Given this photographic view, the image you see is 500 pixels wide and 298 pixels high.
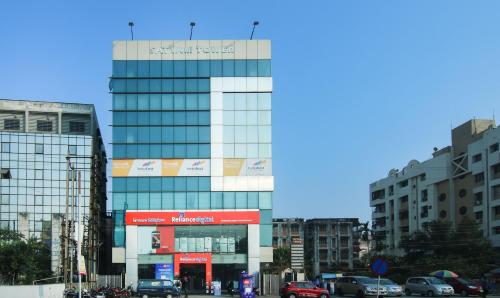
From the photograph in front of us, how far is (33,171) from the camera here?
99625mm

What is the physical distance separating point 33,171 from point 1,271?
112ft

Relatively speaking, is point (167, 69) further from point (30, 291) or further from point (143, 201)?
point (30, 291)

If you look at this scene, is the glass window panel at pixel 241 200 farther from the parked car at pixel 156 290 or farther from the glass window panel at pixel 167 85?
the parked car at pixel 156 290

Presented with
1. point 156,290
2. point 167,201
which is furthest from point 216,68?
point 156,290

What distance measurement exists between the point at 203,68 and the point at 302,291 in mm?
39323

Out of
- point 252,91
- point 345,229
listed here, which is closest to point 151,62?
point 252,91

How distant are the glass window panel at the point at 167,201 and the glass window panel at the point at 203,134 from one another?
670 centimetres

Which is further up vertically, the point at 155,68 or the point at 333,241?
the point at 155,68

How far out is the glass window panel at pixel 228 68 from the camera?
273 ft

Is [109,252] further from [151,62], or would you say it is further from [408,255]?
[408,255]

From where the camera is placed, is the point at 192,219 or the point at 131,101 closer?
the point at 192,219

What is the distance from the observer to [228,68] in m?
83.2

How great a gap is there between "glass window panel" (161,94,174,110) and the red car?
121 ft

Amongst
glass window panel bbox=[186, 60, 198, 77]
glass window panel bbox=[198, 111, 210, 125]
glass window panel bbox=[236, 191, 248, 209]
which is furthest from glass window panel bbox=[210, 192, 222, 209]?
glass window panel bbox=[186, 60, 198, 77]
